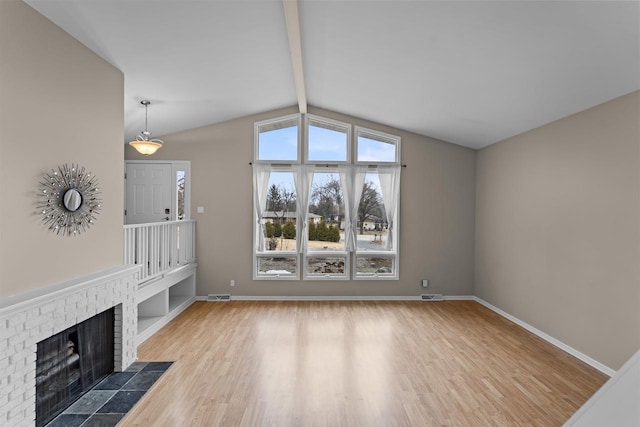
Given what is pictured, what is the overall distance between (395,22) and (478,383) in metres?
3.34

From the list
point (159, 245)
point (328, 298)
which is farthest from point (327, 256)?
point (159, 245)

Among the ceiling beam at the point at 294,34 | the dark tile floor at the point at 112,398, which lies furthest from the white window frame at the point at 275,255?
the dark tile floor at the point at 112,398

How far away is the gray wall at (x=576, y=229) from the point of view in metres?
3.48

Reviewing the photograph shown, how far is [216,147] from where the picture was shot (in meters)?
6.52

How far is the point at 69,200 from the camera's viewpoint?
3062 millimetres

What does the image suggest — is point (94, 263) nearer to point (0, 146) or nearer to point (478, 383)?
point (0, 146)

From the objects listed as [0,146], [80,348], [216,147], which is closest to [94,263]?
[80,348]

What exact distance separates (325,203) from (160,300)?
311 cm

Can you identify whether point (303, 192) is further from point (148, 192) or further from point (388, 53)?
point (388, 53)

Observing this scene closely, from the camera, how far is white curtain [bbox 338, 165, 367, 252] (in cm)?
658

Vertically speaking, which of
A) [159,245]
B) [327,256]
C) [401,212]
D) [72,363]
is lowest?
[72,363]

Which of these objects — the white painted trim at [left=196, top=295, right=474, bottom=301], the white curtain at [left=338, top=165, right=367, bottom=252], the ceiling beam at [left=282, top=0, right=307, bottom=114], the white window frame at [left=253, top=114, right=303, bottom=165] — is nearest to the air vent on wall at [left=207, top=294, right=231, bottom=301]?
the white painted trim at [left=196, top=295, right=474, bottom=301]

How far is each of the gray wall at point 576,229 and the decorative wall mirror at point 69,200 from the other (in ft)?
A: 16.4

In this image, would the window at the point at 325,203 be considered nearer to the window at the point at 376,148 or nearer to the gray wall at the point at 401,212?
the window at the point at 376,148
